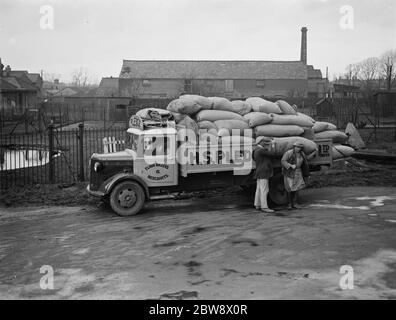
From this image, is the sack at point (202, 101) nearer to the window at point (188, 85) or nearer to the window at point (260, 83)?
the window at point (188, 85)

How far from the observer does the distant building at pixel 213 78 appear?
195ft

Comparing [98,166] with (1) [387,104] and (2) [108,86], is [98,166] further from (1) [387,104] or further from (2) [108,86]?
(2) [108,86]

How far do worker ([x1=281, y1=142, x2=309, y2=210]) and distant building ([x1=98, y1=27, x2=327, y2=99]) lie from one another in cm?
4706

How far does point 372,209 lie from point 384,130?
59.0 feet

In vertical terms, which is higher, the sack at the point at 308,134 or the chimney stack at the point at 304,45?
the chimney stack at the point at 304,45

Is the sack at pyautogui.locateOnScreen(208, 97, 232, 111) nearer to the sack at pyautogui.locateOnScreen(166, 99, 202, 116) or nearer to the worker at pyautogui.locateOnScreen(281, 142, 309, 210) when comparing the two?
the sack at pyautogui.locateOnScreen(166, 99, 202, 116)

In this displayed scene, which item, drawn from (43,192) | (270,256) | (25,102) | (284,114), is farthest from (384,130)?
(25,102)

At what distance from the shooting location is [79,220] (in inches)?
429

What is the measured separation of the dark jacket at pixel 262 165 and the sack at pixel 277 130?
866mm

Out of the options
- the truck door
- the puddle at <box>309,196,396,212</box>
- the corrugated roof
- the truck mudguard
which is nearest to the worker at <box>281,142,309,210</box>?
the puddle at <box>309,196,396,212</box>

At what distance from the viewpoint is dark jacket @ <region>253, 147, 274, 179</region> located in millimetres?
11391

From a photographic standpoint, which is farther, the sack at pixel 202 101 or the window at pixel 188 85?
the window at pixel 188 85

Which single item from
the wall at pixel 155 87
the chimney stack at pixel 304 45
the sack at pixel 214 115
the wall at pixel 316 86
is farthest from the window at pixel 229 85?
the sack at pixel 214 115

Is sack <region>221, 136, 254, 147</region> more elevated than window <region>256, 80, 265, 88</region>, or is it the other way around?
window <region>256, 80, 265, 88</region>
